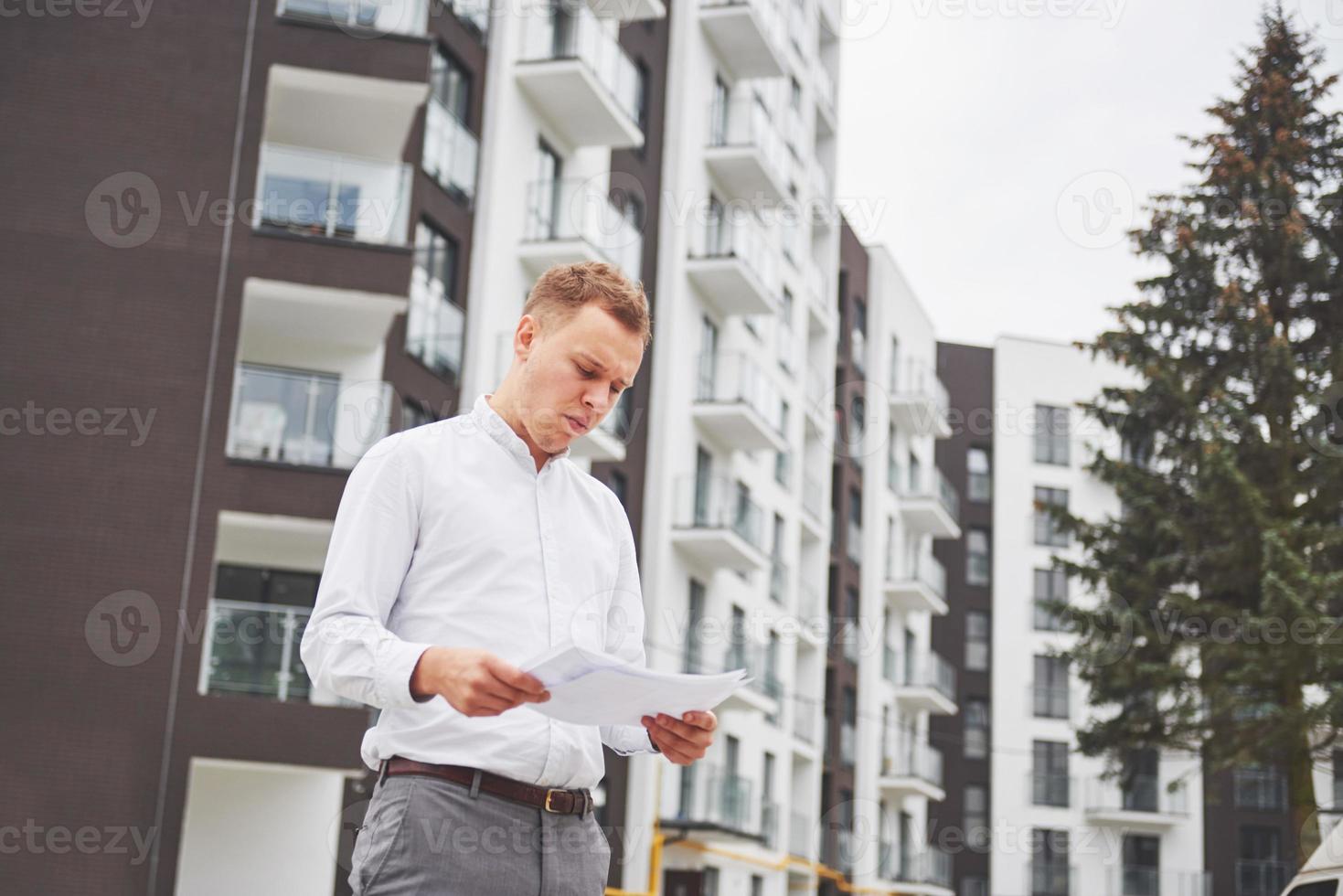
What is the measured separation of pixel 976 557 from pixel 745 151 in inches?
1135

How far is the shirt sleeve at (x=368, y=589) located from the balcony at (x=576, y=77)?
25.2 meters

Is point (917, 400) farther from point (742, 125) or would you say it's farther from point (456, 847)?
point (456, 847)

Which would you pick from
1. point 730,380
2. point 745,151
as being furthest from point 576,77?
point 730,380

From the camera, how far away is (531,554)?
3.21 m

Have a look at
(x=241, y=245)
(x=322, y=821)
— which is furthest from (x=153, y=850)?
(x=241, y=245)

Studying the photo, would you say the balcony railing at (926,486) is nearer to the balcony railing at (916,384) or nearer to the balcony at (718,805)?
the balcony railing at (916,384)

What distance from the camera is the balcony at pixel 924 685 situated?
2036 inches

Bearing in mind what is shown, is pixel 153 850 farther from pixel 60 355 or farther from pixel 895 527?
pixel 895 527

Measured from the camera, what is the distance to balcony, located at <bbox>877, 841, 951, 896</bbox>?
→ 49688mm

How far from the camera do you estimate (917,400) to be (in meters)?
52.2

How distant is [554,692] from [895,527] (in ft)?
166

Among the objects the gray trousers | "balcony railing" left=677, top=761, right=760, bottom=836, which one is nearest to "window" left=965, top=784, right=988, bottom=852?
"balcony railing" left=677, top=761, right=760, bottom=836

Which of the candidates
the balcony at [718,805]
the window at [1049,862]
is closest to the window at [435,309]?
the balcony at [718,805]

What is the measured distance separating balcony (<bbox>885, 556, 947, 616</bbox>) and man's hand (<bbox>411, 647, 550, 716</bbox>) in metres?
48.6
